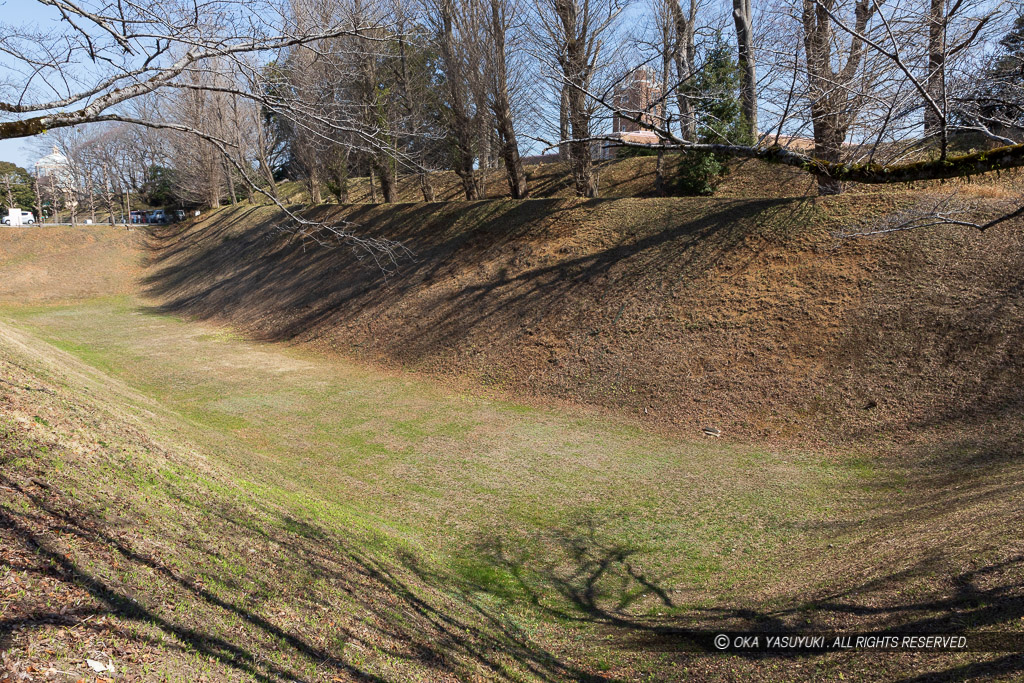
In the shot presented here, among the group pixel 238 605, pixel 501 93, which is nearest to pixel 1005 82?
pixel 238 605

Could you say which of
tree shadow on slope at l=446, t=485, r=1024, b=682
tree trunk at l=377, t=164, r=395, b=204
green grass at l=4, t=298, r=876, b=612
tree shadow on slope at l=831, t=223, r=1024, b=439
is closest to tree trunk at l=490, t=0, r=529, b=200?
tree trunk at l=377, t=164, r=395, b=204

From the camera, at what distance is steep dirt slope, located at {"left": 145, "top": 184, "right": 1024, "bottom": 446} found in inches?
408

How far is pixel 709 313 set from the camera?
1321 centimetres

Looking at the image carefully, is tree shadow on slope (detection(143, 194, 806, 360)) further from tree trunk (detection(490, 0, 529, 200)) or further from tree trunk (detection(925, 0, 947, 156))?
tree trunk (detection(925, 0, 947, 156))

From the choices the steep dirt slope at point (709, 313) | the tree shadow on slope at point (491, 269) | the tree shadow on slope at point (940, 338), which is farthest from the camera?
the tree shadow on slope at point (491, 269)

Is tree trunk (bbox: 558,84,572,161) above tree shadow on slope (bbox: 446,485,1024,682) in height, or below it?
above

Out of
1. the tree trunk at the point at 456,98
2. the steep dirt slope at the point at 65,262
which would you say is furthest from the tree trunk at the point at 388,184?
the steep dirt slope at the point at 65,262

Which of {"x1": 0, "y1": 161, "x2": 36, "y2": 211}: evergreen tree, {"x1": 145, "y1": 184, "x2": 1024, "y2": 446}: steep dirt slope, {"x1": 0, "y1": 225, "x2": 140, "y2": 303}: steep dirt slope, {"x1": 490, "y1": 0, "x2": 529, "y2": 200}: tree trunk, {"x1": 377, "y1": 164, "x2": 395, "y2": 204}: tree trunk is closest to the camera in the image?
{"x1": 145, "y1": 184, "x2": 1024, "y2": 446}: steep dirt slope

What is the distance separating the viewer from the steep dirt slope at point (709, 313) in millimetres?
10367

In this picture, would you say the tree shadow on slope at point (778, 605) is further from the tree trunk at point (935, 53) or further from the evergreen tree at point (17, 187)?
the evergreen tree at point (17, 187)

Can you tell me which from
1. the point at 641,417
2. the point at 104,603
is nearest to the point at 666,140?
the point at 104,603

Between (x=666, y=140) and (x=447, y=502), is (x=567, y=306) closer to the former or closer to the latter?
(x=447, y=502)

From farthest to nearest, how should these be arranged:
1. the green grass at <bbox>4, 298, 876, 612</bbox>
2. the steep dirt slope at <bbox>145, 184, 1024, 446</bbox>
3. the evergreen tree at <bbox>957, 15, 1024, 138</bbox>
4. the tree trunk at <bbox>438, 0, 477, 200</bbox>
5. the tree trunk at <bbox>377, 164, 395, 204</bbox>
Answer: the tree trunk at <bbox>377, 164, 395, 204</bbox> < the tree trunk at <bbox>438, 0, 477, 200</bbox> < the steep dirt slope at <bbox>145, 184, 1024, 446</bbox> < the green grass at <bbox>4, 298, 876, 612</bbox> < the evergreen tree at <bbox>957, 15, 1024, 138</bbox>

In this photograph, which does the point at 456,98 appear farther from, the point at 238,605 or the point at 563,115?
the point at 238,605
